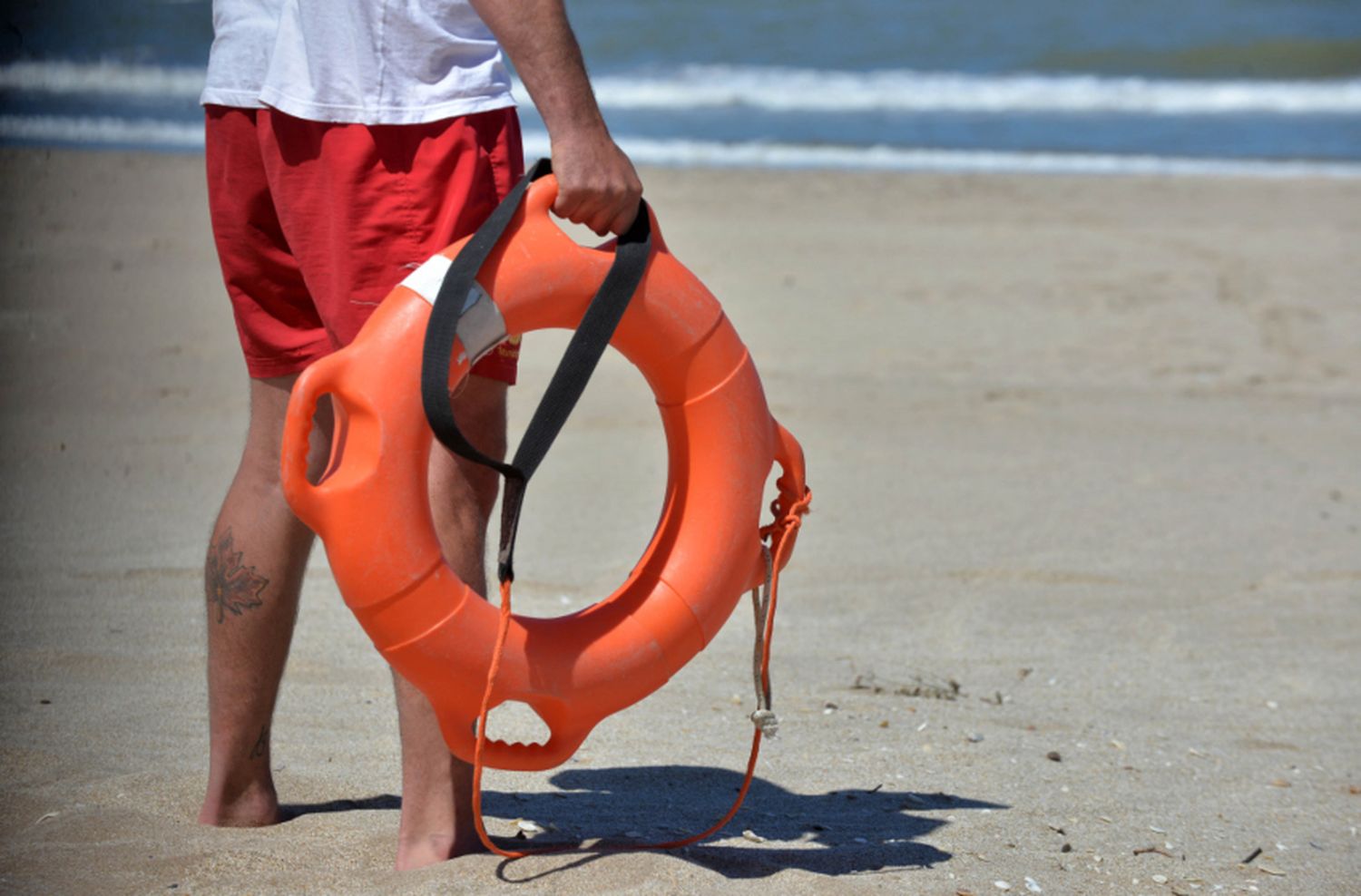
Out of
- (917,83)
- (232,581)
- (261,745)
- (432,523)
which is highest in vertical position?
(917,83)

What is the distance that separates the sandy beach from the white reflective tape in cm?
73

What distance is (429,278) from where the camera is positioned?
5.56ft

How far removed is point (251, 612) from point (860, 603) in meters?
1.67

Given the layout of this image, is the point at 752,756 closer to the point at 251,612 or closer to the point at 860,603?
the point at 251,612

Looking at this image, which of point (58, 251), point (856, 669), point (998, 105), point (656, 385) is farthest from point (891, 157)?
point (656, 385)

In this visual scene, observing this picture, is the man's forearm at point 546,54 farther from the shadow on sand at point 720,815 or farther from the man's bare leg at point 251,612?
the shadow on sand at point 720,815

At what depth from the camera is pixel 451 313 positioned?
1661 mm

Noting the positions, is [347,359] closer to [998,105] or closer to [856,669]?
[856,669]

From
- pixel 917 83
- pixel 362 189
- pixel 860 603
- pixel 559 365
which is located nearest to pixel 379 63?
pixel 362 189

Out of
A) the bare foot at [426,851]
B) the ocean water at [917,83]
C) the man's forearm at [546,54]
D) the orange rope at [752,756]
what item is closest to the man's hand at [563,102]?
the man's forearm at [546,54]

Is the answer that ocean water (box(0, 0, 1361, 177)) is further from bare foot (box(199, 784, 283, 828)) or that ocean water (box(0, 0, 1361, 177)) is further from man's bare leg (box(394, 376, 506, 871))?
man's bare leg (box(394, 376, 506, 871))

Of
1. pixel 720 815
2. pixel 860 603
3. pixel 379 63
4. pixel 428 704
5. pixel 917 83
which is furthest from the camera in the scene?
pixel 917 83

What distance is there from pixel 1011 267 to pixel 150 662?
550 centimetres

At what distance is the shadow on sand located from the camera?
6.62ft
